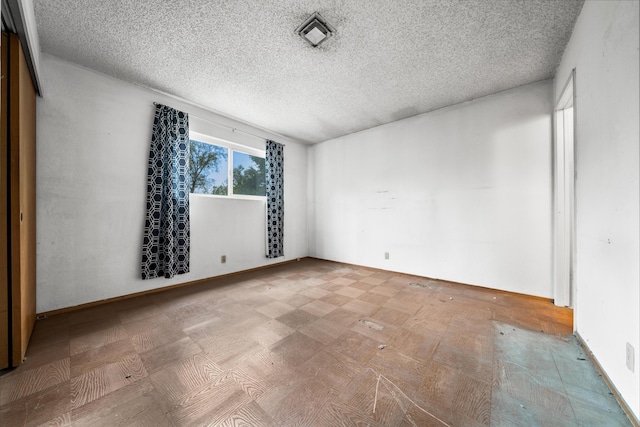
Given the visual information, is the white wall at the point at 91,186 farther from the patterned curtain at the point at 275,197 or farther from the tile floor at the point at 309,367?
the patterned curtain at the point at 275,197

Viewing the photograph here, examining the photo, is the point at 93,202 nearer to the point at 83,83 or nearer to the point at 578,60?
the point at 83,83

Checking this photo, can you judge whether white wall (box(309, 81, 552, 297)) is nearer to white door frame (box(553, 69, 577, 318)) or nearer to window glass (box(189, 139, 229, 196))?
white door frame (box(553, 69, 577, 318))

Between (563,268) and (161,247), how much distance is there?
183 inches

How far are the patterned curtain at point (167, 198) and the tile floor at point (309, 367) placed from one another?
0.52m

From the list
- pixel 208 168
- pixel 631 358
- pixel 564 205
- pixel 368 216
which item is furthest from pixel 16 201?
pixel 564 205

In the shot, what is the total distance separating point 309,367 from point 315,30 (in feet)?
8.37

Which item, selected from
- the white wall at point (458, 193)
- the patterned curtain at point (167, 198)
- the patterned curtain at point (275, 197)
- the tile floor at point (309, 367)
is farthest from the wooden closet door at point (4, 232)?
the white wall at point (458, 193)

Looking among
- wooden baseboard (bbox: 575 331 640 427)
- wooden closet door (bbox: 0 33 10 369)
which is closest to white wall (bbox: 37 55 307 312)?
wooden closet door (bbox: 0 33 10 369)

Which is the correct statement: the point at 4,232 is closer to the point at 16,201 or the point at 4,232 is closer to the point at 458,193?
the point at 16,201

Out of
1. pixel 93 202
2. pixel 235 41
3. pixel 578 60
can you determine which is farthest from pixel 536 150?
pixel 93 202

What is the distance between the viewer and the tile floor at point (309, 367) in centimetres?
112

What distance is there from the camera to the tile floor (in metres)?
1.12

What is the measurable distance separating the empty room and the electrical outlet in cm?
1

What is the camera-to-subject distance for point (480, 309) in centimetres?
236
